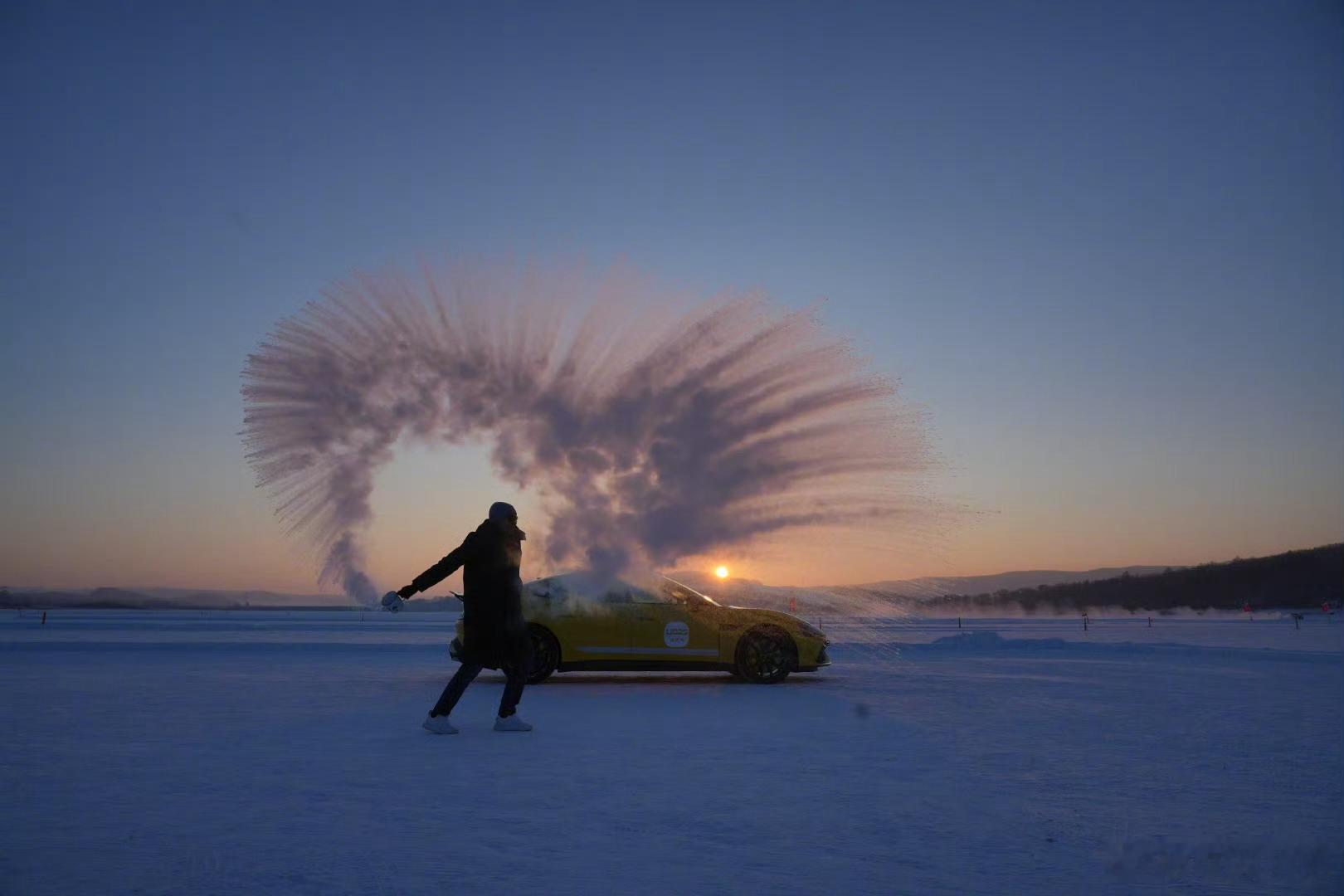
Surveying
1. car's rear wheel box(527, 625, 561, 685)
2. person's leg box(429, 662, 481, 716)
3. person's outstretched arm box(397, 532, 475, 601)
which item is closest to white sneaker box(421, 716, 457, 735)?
person's leg box(429, 662, 481, 716)

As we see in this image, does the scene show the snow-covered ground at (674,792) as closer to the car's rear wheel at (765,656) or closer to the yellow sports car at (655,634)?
the yellow sports car at (655,634)

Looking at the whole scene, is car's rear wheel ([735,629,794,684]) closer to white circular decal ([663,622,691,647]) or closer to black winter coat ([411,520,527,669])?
white circular decal ([663,622,691,647])

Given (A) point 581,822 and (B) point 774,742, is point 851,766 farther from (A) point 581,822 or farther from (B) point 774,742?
(A) point 581,822

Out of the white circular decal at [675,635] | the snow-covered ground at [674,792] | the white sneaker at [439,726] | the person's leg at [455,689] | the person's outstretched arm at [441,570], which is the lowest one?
the snow-covered ground at [674,792]

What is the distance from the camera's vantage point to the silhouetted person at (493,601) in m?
8.88

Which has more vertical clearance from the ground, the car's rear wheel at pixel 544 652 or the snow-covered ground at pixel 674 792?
the car's rear wheel at pixel 544 652

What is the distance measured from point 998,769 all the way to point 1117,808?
49.4 inches

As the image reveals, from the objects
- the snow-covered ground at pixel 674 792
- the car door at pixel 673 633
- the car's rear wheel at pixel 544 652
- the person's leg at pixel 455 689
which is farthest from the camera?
the car door at pixel 673 633

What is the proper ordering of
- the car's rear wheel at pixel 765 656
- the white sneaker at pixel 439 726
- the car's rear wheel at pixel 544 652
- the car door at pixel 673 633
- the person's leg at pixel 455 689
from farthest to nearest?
the car's rear wheel at pixel 765 656 < the car door at pixel 673 633 < the car's rear wheel at pixel 544 652 < the person's leg at pixel 455 689 < the white sneaker at pixel 439 726

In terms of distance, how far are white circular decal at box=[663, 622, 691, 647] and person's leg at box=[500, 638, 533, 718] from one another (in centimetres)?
466

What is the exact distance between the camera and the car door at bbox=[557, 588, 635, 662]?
44.4 feet

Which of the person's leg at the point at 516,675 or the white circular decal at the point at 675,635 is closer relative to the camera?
the person's leg at the point at 516,675

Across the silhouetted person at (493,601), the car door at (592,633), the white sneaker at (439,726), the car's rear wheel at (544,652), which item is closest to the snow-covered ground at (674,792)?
the white sneaker at (439,726)

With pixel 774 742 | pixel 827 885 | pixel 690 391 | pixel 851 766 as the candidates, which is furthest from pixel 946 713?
pixel 690 391
